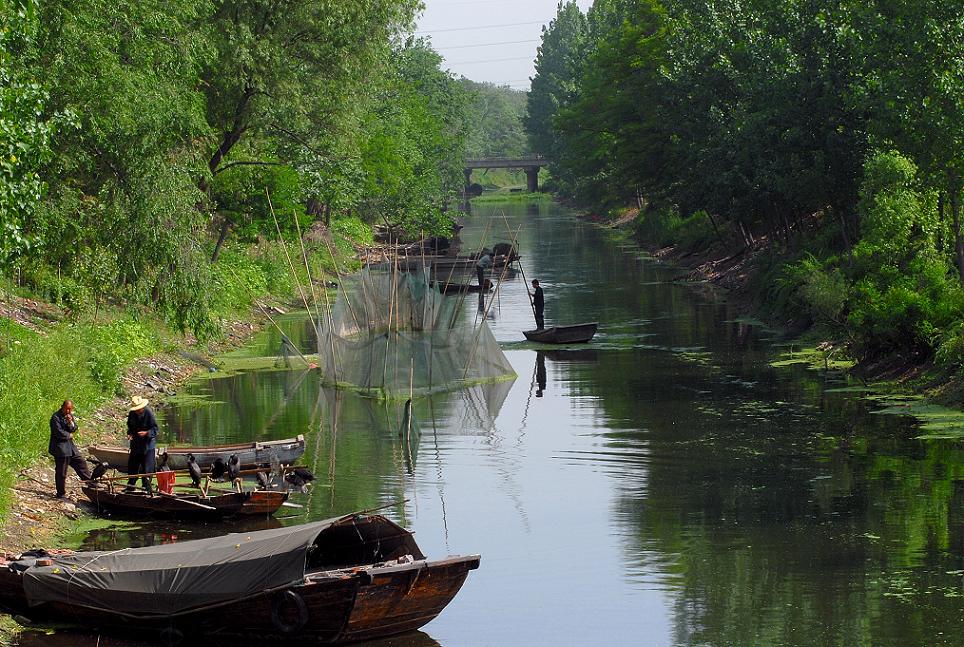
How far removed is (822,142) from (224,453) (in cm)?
2510

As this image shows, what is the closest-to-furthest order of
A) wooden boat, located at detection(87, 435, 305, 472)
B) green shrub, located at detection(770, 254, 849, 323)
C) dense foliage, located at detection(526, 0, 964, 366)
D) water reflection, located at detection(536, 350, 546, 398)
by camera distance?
1. wooden boat, located at detection(87, 435, 305, 472)
2. dense foliage, located at detection(526, 0, 964, 366)
3. water reflection, located at detection(536, 350, 546, 398)
4. green shrub, located at detection(770, 254, 849, 323)

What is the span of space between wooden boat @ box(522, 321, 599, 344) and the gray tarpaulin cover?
25.4 metres

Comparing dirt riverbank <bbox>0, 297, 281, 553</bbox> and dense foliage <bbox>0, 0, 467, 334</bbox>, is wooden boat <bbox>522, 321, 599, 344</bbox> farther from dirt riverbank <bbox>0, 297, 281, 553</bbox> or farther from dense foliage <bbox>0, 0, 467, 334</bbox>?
dense foliage <bbox>0, 0, 467, 334</bbox>

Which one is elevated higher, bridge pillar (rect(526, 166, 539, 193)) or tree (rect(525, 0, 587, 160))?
tree (rect(525, 0, 587, 160))

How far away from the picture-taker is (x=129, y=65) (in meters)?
29.6

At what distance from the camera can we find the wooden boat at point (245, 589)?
1422 centimetres

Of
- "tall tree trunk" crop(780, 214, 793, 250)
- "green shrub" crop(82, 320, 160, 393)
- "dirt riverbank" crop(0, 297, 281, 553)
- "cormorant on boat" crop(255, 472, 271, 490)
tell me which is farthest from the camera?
"tall tree trunk" crop(780, 214, 793, 250)

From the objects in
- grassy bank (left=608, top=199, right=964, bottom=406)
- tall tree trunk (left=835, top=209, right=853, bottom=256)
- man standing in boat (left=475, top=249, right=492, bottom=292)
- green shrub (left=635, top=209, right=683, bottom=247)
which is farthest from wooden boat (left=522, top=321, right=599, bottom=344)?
green shrub (left=635, top=209, right=683, bottom=247)

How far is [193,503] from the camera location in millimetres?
19562

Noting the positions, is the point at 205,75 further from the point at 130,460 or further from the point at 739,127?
the point at 130,460

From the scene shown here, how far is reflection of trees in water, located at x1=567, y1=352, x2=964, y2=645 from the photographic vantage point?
1549cm

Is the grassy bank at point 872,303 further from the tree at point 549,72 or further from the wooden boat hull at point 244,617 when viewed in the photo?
the tree at point 549,72

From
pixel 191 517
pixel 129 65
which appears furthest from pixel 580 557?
pixel 129 65

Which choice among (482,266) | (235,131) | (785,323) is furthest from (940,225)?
(482,266)
